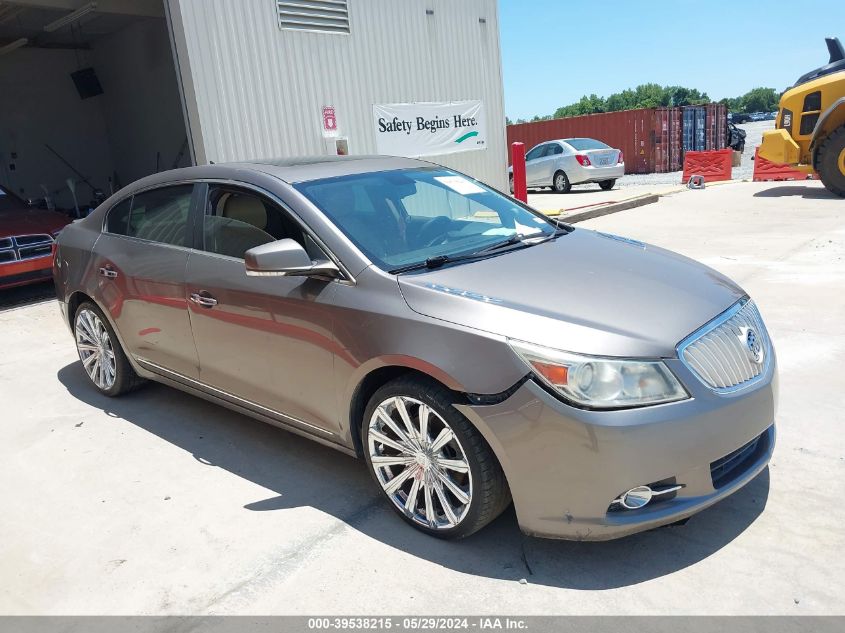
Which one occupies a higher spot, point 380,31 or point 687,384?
point 380,31

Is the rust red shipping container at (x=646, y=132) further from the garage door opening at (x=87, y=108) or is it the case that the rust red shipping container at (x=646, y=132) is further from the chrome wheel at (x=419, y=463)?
the chrome wheel at (x=419, y=463)

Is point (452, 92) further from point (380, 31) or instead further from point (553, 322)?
point (553, 322)

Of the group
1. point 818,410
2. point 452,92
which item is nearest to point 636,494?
point 818,410

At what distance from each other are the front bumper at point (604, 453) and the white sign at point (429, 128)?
8653mm

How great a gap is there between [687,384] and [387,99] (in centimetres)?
907

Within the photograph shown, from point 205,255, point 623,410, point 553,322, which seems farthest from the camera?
point 205,255

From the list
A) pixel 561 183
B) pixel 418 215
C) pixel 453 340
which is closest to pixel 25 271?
pixel 418 215

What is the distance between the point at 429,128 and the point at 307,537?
9.30m

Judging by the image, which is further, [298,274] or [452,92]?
[452,92]

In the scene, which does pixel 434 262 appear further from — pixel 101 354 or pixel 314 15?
pixel 314 15

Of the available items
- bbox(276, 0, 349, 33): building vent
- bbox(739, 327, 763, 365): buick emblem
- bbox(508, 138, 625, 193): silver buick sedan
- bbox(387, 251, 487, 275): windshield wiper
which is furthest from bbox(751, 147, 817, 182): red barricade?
bbox(387, 251, 487, 275): windshield wiper

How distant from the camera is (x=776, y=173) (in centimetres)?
1711

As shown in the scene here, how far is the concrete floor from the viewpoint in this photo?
2.57 meters

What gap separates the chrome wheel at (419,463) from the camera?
277 centimetres
